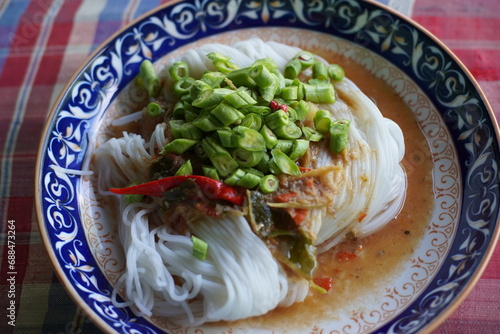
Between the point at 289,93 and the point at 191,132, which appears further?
the point at 289,93

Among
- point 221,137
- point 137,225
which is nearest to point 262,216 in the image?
point 221,137

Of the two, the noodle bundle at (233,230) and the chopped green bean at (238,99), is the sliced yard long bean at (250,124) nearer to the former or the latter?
the chopped green bean at (238,99)

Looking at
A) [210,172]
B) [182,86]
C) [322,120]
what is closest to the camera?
[210,172]

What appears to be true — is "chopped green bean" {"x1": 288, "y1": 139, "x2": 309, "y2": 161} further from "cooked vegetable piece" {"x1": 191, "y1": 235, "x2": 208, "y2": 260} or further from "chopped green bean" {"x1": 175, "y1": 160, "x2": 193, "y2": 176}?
"cooked vegetable piece" {"x1": 191, "y1": 235, "x2": 208, "y2": 260}

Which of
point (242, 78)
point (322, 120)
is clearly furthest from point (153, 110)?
point (322, 120)

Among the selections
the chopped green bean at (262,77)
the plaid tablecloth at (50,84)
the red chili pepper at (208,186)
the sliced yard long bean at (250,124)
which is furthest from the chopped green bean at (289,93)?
the plaid tablecloth at (50,84)

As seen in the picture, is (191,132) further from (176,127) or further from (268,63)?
(268,63)

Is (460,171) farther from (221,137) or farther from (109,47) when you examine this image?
(109,47)
